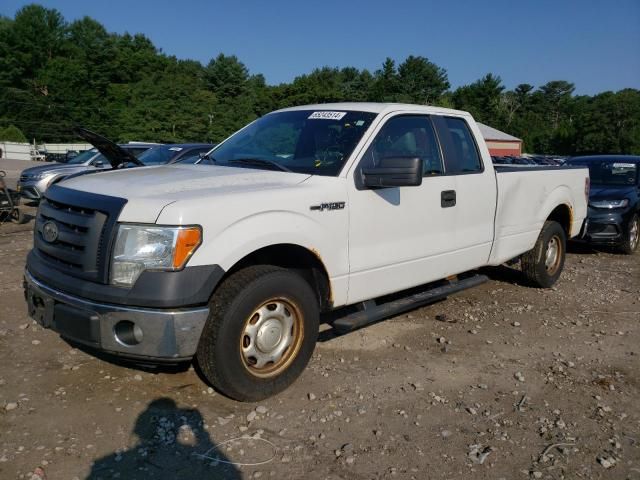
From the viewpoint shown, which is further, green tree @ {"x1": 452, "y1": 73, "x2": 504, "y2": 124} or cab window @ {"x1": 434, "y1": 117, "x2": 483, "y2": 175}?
green tree @ {"x1": 452, "y1": 73, "x2": 504, "y2": 124}

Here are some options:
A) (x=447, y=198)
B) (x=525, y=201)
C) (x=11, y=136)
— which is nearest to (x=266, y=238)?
(x=447, y=198)

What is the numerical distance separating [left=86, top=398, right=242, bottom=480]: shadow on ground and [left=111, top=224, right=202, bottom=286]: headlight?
89 cm

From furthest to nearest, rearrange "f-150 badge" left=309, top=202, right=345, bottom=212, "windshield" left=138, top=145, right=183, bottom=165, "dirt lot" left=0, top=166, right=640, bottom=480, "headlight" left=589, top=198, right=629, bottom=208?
"windshield" left=138, top=145, right=183, bottom=165 < "headlight" left=589, top=198, right=629, bottom=208 < "f-150 badge" left=309, top=202, right=345, bottom=212 < "dirt lot" left=0, top=166, right=640, bottom=480

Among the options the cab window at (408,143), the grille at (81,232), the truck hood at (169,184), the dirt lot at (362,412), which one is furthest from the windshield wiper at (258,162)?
the dirt lot at (362,412)

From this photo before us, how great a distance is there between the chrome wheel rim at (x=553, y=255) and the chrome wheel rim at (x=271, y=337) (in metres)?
4.09

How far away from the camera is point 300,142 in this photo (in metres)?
4.42

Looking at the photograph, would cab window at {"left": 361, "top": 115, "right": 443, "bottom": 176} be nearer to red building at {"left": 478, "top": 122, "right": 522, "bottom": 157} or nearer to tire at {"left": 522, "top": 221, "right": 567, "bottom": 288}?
tire at {"left": 522, "top": 221, "right": 567, "bottom": 288}

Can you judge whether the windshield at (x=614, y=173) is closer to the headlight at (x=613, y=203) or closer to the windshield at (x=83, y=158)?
the headlight at (x=613, y=203)

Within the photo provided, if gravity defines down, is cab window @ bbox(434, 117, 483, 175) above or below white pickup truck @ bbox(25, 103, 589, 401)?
above

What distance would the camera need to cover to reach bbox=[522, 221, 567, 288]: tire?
20.9 ft

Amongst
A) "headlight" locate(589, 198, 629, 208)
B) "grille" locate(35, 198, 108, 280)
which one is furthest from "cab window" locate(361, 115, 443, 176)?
"headlight" locate(589, 198, 629, 208)

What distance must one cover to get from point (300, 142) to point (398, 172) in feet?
3.22

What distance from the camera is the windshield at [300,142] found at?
4.15 meters

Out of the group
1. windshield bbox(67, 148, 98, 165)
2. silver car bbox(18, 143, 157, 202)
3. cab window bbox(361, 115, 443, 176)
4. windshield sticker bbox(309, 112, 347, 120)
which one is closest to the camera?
cab window bbox(361, 115, 443, 176)
